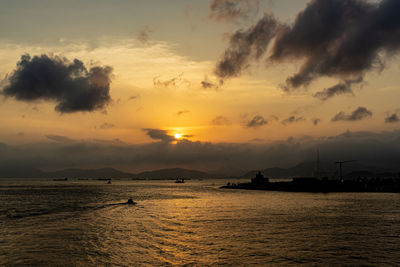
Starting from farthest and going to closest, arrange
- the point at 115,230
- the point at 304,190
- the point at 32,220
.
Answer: the point at 304,190
the point at 32,220
the point at 115,230

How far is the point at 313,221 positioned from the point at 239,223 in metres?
12.4

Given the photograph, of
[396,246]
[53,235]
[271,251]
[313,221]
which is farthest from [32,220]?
[396,246]

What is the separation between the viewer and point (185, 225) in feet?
161

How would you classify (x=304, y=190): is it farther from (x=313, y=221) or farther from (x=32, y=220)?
(x=32, y=220)

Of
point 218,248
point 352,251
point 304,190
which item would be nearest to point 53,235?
point 218,248

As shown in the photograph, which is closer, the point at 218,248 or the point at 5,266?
the point at 5,266

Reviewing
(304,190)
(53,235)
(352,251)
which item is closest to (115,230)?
(53,235)

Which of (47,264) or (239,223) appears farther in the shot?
(239,223)

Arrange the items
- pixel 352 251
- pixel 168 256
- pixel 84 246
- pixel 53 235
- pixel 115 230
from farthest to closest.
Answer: pixel 115 230 < pixel 53 235 < pixel 84 246 < pixel 352 251 < pixel 168 256

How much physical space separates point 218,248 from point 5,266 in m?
18.8

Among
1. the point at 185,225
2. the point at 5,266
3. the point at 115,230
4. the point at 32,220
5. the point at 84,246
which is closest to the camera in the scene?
the point at 5,266

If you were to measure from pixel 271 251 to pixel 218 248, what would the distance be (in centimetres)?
523

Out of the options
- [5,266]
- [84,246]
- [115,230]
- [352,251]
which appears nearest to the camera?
[5,266]

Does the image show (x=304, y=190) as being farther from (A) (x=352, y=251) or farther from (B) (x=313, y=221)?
(A) (x=352, y=251)
